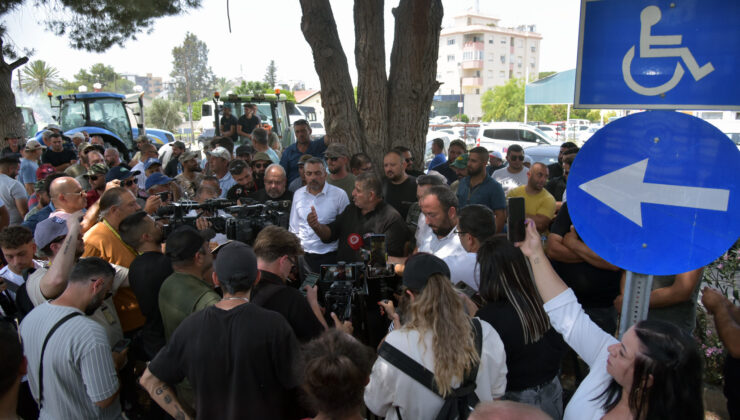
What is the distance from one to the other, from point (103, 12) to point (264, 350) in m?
11.5

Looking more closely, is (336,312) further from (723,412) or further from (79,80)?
(79,80)

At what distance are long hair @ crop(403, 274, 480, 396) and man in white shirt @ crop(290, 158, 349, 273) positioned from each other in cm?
261

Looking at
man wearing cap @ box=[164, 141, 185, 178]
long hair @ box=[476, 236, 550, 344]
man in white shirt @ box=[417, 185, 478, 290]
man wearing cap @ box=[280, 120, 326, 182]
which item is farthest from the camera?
man wearing cap @ box=[164, 141, 185, 178]

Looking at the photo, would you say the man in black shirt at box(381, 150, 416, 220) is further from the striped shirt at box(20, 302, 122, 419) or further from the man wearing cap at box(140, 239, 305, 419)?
the striped shirt at box(20, 302, 122, 419)

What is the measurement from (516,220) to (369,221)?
2.30 meters

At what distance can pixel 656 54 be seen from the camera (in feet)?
6.21

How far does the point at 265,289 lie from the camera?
8.96 feet

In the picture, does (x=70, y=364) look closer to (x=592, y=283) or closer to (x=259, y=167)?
(x=592, y=283)

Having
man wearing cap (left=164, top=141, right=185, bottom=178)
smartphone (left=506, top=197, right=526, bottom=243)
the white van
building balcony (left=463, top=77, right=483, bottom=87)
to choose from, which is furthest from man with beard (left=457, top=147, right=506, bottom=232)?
building balcony (left=463, top=77, right=483, bottom=87)

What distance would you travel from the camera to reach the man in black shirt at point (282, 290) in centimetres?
267

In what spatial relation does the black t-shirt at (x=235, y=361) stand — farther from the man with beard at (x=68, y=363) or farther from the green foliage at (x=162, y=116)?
the green foliage at (x=162, y=116)

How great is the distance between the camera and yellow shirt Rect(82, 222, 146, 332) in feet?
11.0

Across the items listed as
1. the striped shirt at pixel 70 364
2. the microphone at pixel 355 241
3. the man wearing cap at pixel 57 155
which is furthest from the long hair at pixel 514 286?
the man wearing cap at pixel 57 155

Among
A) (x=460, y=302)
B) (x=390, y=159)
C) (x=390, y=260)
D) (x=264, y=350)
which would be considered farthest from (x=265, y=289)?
(x=390, y=159)
